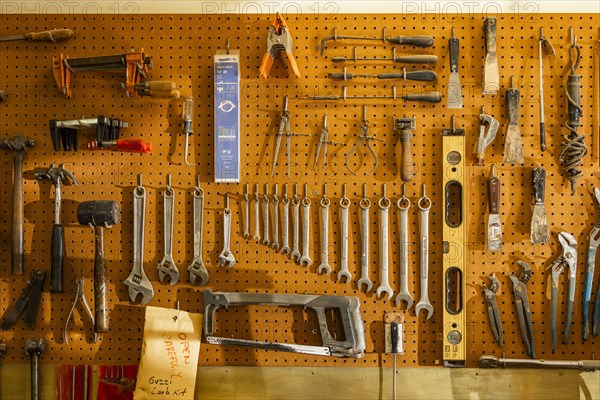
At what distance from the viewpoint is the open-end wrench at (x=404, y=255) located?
84.4 inches

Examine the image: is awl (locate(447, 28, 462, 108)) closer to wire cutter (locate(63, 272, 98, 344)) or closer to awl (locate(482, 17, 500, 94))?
awl (locate(482, 17, 500, 94))

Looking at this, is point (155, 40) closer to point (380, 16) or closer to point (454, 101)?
point (380, 16)

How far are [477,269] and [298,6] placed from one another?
1.24m

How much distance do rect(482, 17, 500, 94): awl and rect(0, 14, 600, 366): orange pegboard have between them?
0.10 feet

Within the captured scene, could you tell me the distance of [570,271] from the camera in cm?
212

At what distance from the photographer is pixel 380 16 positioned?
2.17m

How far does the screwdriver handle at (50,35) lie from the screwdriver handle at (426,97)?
1.35 m

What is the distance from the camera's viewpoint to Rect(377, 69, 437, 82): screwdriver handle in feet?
7.02

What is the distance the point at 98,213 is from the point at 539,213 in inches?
65.4

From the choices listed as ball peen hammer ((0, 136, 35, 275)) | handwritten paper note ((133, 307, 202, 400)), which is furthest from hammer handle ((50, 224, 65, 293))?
handwritten paper note ((133, 307, 202, 400))

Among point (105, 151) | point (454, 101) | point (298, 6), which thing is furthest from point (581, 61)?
point (105, 151)

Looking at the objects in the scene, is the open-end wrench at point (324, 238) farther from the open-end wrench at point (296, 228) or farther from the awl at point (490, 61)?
the awl at point (490, 61)

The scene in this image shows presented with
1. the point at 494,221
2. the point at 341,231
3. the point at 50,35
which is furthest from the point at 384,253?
the point at 50,35

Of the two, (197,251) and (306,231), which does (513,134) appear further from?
(197,251)
